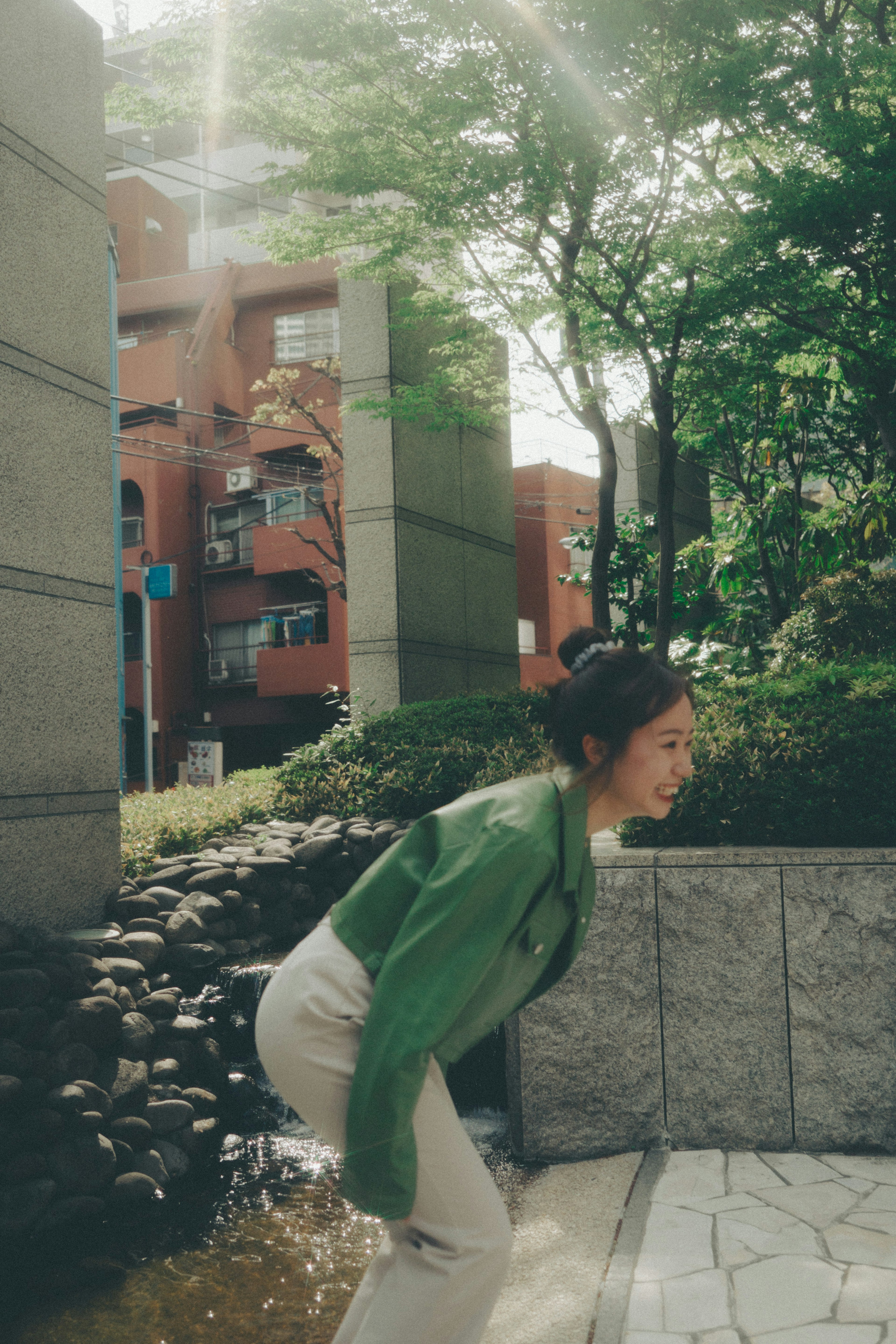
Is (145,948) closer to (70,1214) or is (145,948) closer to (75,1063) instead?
(75,1063)

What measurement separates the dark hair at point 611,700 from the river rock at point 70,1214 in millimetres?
3579

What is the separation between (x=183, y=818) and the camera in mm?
8805

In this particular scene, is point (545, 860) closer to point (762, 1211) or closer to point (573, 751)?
point (573, 751)

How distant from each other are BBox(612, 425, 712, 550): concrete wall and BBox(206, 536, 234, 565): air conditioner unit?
10803mm

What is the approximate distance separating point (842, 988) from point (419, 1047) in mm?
3172

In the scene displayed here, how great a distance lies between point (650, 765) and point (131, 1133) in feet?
13.0

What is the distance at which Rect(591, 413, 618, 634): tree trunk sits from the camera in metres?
9.85

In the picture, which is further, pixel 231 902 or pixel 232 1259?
pixel 231 902

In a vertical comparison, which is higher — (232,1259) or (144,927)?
(144,927)

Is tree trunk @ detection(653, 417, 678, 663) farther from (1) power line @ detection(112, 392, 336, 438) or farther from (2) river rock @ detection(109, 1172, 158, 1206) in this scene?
(1) power line @ detection(112, 392, 336, 438)

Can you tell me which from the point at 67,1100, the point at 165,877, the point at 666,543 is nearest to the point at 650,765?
the point at 67,1100

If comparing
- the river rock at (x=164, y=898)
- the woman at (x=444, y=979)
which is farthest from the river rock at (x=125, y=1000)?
the woman at (x=444, y=979)

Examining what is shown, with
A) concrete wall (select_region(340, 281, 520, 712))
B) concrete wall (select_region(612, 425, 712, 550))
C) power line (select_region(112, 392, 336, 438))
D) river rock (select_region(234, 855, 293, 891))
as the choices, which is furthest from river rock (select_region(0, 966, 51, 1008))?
concrete wall (select_region(612, 425, 712, 550))

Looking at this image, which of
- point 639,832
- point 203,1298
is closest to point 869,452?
point 639,832
